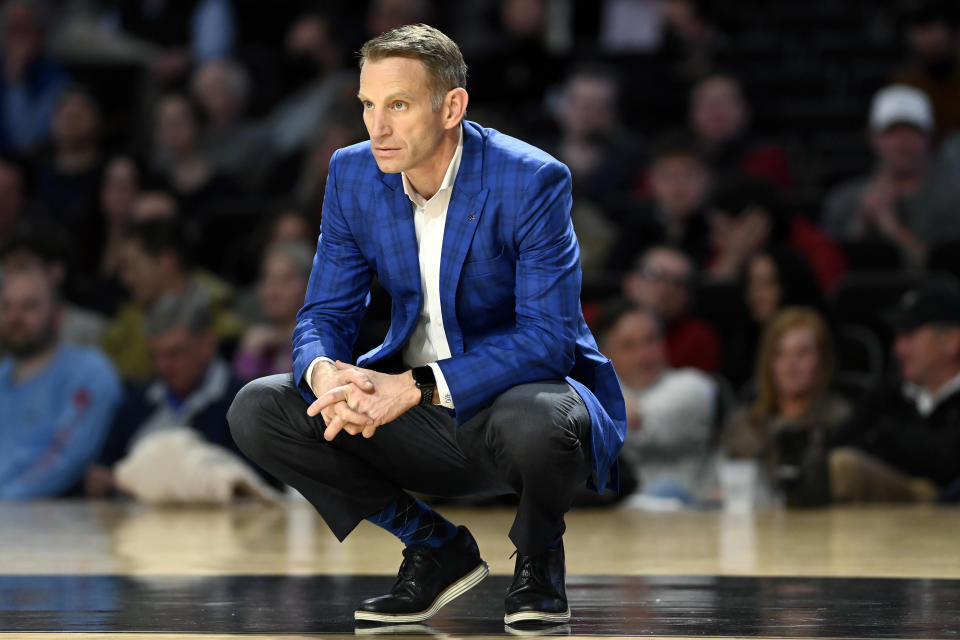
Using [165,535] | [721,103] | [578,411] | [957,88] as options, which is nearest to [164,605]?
[578,411]

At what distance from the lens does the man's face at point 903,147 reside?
6465mm

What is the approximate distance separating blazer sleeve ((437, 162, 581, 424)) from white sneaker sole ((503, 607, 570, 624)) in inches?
14.3

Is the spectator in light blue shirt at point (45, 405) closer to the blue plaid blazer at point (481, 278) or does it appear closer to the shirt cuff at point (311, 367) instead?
the blue plaid blazer at point (481, 278)

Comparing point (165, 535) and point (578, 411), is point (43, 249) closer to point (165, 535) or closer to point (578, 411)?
point (165, 535)

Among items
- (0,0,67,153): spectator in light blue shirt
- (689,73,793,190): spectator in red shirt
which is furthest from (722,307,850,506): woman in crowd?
(0,0,67,153): spectator in light blue shirt

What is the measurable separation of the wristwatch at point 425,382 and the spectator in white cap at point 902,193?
13.5 feet

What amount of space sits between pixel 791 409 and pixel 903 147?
1.58m

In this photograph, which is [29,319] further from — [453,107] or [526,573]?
[526,573]

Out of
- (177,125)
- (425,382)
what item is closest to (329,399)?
(425,382)

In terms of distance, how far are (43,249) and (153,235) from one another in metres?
0.46

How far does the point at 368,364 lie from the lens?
2904 millimetres

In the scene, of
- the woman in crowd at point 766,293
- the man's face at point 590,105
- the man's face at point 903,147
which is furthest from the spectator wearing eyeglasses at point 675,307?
the man's face at point 590,105

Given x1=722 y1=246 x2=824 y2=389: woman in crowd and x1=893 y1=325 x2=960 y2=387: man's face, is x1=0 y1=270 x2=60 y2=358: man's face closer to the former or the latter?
x1=722 y1=246 x2=824 y2=389: woman in crowd

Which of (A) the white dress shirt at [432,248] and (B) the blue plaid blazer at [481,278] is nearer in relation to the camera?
(B) the blue plaid blazer at [481,278]
